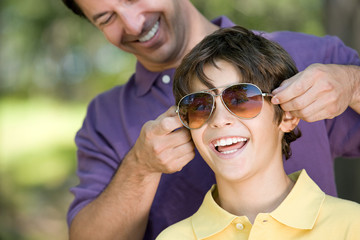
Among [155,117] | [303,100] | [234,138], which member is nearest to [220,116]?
[234,138]

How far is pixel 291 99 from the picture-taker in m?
2.26

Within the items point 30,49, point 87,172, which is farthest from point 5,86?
point 87,172

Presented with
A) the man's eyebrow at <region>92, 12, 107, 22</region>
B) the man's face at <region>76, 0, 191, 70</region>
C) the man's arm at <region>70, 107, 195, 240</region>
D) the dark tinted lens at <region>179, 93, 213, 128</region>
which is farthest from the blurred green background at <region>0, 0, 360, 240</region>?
the dark tinted lens at <region>179, 93, 213, 128</region>

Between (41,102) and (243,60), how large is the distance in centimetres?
1100

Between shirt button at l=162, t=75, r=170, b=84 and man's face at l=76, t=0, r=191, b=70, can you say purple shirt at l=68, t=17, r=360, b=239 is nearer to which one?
shirt button at l=162, t=75, r=170, b=84

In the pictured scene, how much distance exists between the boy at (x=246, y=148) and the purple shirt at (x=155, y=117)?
59 centimetres

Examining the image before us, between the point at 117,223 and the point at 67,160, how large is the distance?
9002 mm

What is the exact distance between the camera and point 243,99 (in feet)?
7.42

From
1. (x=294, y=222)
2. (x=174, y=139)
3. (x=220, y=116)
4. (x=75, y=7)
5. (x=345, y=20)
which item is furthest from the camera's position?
(x=345, y=20)

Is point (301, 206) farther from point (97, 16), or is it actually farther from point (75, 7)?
point (75, 7)

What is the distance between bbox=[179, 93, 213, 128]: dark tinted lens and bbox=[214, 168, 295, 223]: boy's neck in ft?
1.03

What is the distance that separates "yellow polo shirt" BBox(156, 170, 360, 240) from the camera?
214cm

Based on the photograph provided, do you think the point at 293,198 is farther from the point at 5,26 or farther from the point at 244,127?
the point at 5,26

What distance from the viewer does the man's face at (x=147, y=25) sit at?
10.6 feet
